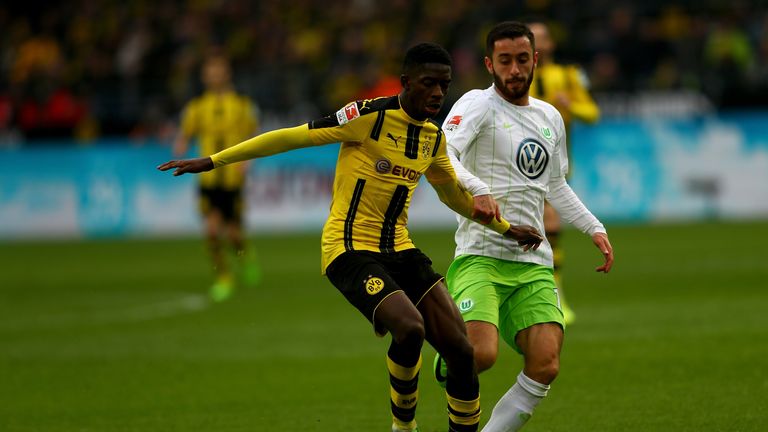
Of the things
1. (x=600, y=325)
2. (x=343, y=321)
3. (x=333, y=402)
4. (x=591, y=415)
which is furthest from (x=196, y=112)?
(x=591, y=415)

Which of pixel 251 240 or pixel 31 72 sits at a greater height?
pixel 31 72

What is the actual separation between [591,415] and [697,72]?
16733 millimetres

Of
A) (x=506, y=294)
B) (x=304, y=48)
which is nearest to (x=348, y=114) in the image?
(x=506, y=294)

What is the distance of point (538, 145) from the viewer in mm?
7047

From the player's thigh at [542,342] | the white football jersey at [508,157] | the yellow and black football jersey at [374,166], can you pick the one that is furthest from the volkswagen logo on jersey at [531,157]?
the player's thigh at [542,342]

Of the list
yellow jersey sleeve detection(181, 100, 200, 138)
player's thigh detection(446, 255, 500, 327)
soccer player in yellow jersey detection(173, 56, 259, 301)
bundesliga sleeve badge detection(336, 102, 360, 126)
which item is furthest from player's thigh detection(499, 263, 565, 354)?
yellow jersey sleeve detection(181, 100, 200, 138)

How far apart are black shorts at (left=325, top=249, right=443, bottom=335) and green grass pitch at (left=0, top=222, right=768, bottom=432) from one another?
1201 millimetres

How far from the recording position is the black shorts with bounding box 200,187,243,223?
54.7 ft

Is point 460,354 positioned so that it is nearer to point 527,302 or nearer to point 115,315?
point 527,302

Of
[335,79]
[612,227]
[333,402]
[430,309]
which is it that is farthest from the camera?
[335,79]

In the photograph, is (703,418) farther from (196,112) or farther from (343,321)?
(196,112)

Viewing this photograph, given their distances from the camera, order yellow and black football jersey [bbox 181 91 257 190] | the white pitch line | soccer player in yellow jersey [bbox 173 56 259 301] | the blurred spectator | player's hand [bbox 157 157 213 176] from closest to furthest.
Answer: player's hand [bbox 157 157 213 176], the white pitch line, soccer player in yellow jersey [bbox 173 56 259 301], yellow and black football jersey [bbox 181 91 257 190], the blurred spectator

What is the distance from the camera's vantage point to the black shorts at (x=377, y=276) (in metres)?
6.50

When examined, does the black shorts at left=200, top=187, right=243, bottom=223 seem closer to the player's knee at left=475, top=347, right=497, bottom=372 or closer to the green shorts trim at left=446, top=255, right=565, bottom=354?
the green shorts trim at left=446, top=255, right=565, bottom=354
